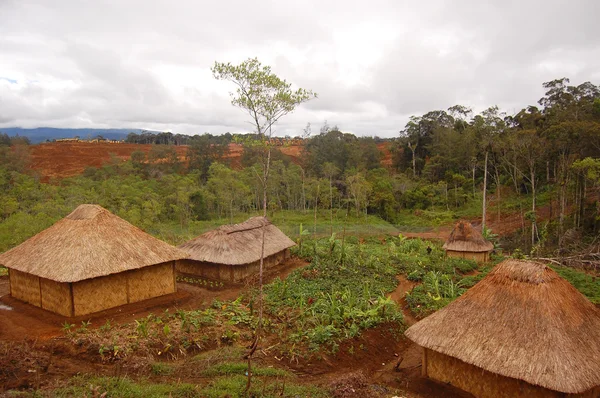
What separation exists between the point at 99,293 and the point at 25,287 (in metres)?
2.80

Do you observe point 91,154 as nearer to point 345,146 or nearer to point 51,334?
point 345,146

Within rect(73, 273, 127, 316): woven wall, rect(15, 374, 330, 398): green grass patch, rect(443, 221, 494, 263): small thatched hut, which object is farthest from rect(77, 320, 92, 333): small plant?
rect(443, 221, 494, 263): small thatched hut

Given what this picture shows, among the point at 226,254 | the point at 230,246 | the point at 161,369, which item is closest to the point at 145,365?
the point at 161,369

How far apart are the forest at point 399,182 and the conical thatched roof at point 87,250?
21.9 feet

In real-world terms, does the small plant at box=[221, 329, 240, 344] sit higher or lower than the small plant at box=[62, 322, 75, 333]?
lower

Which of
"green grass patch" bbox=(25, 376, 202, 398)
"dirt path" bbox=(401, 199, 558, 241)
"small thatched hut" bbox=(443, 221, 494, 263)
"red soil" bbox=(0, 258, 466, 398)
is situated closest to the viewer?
"green grass patch" bbox=(25, 376, 202, 398)

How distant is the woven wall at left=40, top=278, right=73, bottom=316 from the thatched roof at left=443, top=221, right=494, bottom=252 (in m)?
16.5

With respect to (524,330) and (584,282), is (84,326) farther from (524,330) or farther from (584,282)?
(584,282)

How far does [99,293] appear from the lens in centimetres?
1221

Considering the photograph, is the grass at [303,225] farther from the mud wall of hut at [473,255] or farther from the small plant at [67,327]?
the small plant at [67,327]

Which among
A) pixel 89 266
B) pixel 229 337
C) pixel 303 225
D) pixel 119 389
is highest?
pixel 89 266

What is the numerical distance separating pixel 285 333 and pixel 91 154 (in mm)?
59951

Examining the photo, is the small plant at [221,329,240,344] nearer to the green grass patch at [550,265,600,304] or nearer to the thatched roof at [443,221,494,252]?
the green grass patch at [550,265,600,304]

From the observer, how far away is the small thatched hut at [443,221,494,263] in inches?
815
